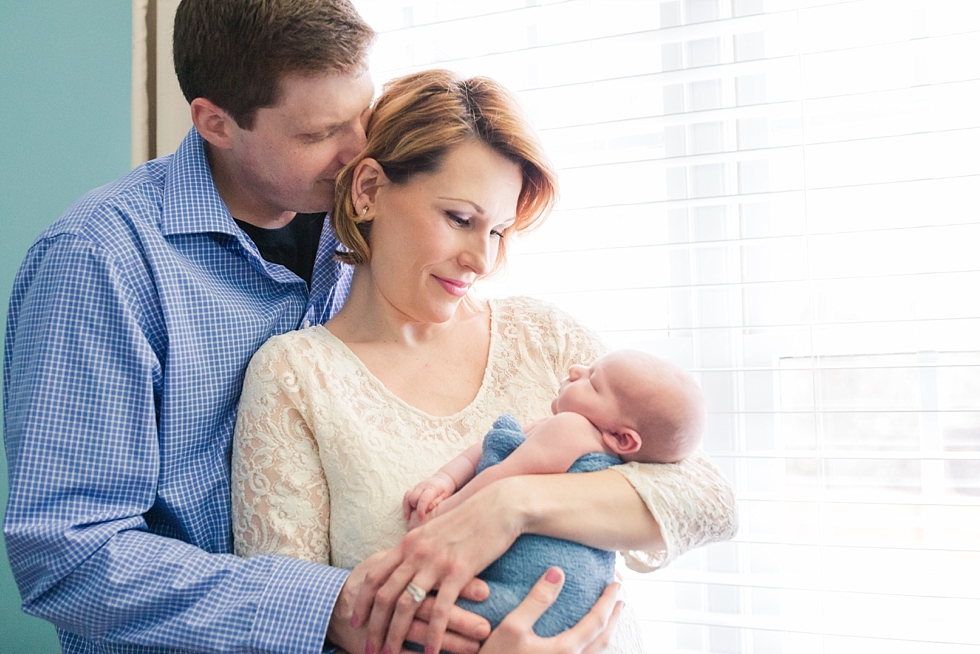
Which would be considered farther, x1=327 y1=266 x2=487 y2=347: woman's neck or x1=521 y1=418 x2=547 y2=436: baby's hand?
x1=327 y1=266 x2=487 y2=347: woman's neck

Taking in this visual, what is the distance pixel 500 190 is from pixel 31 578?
1.00 m

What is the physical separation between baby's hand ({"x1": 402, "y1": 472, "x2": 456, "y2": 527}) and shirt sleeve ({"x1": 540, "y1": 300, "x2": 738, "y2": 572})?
0.27m

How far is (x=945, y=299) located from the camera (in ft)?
5.24

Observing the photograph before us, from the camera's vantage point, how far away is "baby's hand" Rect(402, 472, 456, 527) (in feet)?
3.96

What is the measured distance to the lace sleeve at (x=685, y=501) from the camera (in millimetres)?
1183

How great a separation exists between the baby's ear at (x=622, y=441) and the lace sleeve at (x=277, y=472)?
19.3 inches

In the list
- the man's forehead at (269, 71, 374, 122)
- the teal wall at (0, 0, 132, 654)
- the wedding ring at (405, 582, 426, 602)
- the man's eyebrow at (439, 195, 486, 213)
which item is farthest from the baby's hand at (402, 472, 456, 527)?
the teal wall at (0, 0, 132, 654)

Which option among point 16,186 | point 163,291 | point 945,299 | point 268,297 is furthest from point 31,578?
point 945,299

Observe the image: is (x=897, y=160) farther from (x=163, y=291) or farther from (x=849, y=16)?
(x=163, y=291)

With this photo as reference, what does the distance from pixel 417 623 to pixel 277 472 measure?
0.35 metres

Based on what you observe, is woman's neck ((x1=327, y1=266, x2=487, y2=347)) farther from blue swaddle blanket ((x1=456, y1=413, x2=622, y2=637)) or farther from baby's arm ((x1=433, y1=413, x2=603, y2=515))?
blue swaddle blanket ((x1=456, y1=413, x2=622, y2=637))

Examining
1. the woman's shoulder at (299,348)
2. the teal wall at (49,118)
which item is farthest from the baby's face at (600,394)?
the teal wall at (49,118)

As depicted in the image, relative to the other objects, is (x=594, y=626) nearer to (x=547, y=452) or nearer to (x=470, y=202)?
(x=547, y=452)

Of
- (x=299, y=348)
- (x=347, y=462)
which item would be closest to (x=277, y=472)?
(x=347, y=462)
